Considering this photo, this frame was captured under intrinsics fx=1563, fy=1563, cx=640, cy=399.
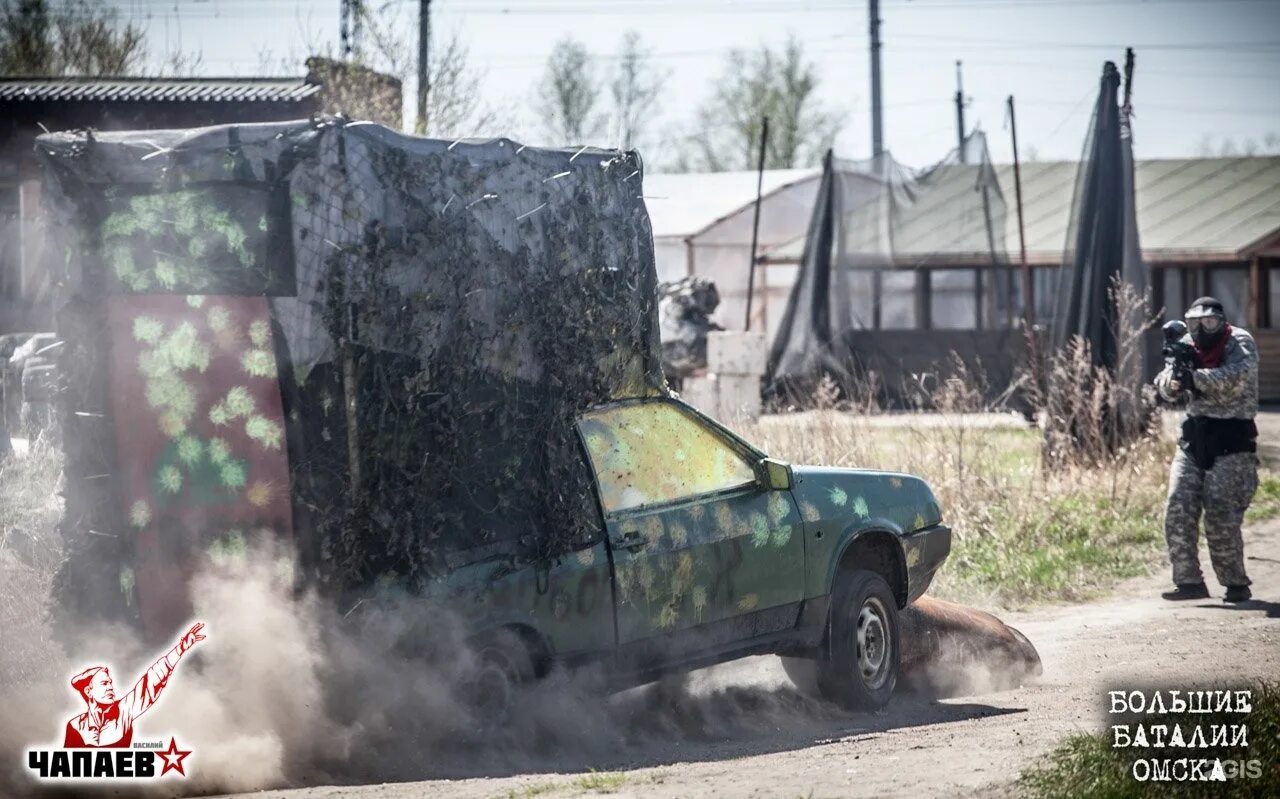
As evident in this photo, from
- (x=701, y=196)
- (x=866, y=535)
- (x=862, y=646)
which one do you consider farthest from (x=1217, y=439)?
(x=701, y=196)

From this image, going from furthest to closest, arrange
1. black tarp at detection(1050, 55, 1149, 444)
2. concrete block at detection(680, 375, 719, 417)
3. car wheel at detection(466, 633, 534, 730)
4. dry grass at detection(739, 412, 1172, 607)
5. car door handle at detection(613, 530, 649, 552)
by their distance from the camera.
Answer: concrete block at detection(680, 375, 719, 417) < black tarp at detection(1050, 55, 1149, 444) < dry grass at detection(739, 412, 1172, 607) < car door handle at detection(613, 530, 649, 552) < car wheel at detection(466, 633, 534, 730)

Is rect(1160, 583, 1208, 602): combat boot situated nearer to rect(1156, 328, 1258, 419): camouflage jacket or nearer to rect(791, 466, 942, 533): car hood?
rect(1156, 328, 1258, 419): camouflage jacket

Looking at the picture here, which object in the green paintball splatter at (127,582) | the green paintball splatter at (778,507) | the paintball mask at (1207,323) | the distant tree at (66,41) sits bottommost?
the green paintball splatter at (127,582)

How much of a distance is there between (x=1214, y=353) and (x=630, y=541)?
5.91 meters

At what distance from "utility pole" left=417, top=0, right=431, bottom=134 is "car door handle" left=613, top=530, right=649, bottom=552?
13.3 meters

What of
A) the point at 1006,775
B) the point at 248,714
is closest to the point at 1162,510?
the point at 1006,775

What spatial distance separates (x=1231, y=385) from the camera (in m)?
10.9

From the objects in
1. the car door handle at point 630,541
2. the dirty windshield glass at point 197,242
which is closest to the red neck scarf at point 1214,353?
the car door handle at point 630,541

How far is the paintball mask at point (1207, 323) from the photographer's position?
1103 cm

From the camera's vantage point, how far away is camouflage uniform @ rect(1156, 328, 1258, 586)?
10969mm

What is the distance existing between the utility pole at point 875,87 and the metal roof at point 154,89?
2055 cm

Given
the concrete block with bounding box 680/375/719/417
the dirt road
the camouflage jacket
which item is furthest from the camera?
the concrete block with bounding box 680/375/719/417

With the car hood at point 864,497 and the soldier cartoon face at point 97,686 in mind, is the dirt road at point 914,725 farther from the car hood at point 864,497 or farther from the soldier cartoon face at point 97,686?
the car hood at point 864,497

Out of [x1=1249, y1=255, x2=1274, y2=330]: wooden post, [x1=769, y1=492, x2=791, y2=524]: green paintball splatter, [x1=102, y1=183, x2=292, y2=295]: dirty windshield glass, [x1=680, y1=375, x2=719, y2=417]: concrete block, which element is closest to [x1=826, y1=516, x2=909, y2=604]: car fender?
[x1=769, y1=492, x2=791, y2=524]: green paintball splatter
